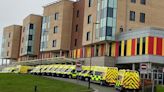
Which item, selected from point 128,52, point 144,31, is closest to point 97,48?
point 128,52

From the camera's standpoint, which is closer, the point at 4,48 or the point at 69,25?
the point at 69,25

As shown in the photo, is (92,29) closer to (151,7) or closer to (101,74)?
(151,7)

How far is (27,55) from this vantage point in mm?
111312

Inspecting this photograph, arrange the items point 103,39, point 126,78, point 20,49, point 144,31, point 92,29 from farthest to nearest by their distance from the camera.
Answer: point 20,49, point 92,29, point 103,39, point 144,31, point 126,78

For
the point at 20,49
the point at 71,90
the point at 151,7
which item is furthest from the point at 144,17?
the point at 20,49

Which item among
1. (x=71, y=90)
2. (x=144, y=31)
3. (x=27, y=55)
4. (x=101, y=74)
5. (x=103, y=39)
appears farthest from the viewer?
(x=27, y=55)

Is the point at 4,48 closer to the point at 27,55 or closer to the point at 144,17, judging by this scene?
the point at 27,55

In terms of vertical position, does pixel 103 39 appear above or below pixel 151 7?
below

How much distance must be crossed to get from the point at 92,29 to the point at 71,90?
36.9m

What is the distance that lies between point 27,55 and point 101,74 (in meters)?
63.4

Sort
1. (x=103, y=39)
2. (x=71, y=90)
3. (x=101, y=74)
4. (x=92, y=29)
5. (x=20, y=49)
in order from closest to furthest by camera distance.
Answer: (x=71, y=90)
(x=101, y=74)
(x=103, y=39)
(x=92, y=29)
(x=20, y=49)

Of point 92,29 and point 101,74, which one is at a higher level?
point 92,29

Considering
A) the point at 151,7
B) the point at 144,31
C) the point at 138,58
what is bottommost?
the point at 138,58

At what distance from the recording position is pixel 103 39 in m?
69.3
